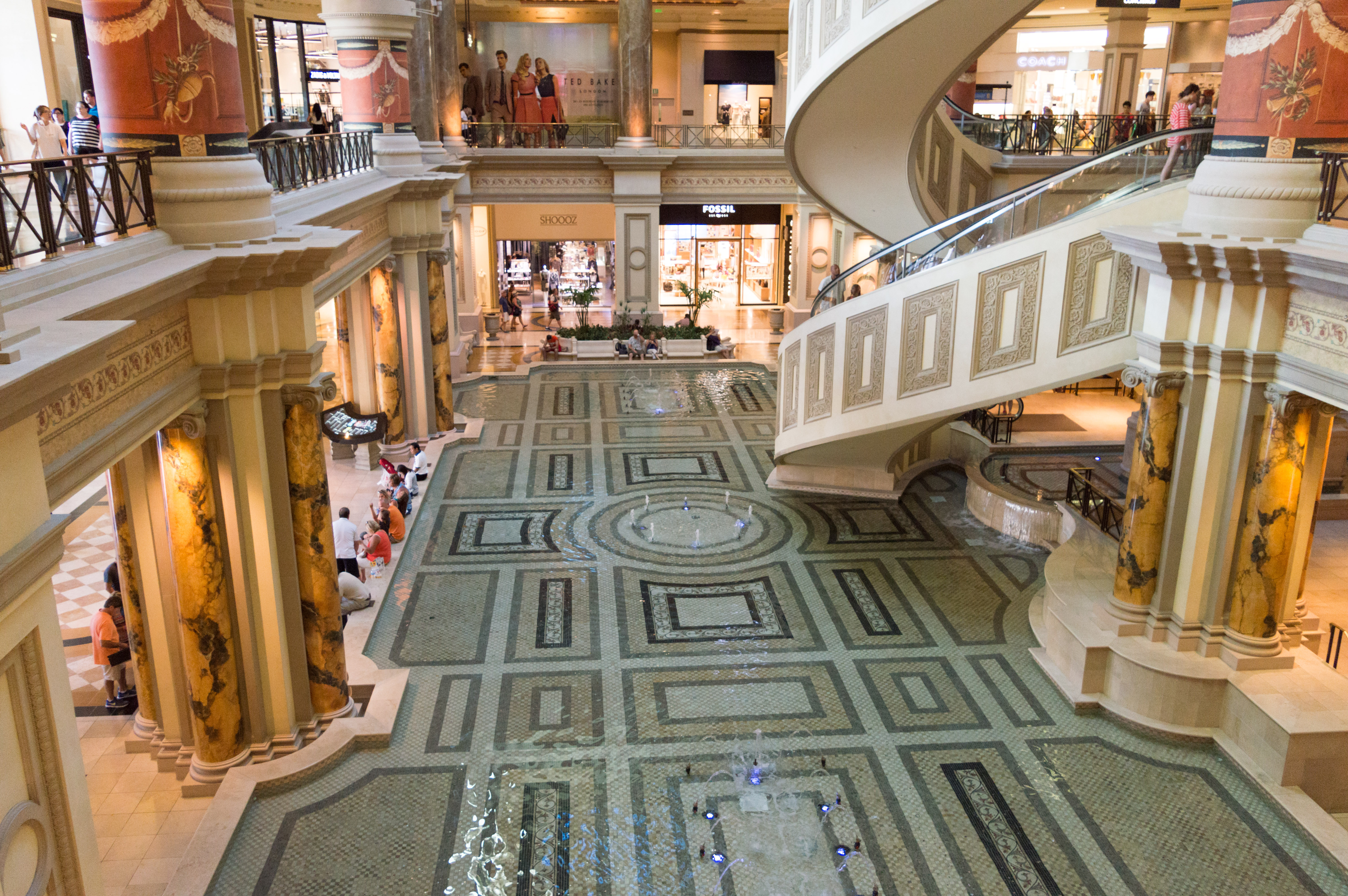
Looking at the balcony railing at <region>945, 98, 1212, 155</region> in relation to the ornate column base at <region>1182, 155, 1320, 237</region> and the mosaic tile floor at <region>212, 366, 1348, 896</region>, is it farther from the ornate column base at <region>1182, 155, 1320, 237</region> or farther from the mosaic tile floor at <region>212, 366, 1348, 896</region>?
the ornate column base at <region>1182, 155, 1320, 237</region>

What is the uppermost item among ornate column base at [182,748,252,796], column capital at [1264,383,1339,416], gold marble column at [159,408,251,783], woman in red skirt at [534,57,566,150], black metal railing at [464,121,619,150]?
woman in red skirt at [534,57,566,150]

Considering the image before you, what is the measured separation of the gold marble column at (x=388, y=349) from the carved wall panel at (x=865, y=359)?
18.7 ft

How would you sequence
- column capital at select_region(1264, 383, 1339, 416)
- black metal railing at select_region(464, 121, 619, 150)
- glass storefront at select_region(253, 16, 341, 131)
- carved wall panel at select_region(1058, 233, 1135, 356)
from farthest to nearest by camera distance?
black metal railing at select_region(464, 121, 619, 150), glass storefront at select_region(253, 16, 341, 131), carved wall panel at select_region(1058, 233, 1135, 356), column capital at select_region(1264, 383, 1339, 416)

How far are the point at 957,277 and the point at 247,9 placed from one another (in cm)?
1290

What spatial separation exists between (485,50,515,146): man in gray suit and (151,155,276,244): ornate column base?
16.4 meters

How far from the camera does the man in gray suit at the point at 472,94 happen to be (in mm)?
22172

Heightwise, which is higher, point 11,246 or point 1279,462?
point 11,246

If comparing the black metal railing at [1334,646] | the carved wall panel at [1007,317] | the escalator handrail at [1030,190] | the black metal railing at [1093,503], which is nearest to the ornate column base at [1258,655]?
the black metal railing at [1334,646]

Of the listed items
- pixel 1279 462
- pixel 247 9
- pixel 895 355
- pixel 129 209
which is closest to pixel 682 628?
pixel 895 355

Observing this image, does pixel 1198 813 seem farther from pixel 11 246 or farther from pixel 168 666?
pixel 11 246

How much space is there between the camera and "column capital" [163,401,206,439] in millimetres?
5781

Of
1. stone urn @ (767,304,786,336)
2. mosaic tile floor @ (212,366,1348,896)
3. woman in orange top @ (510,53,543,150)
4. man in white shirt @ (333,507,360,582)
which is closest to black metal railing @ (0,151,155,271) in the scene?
mosaic tile floor @ (212,366,1348,896)

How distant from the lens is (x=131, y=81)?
17.8ft

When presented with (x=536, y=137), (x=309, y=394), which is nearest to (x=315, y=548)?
(x=309, y=394)
